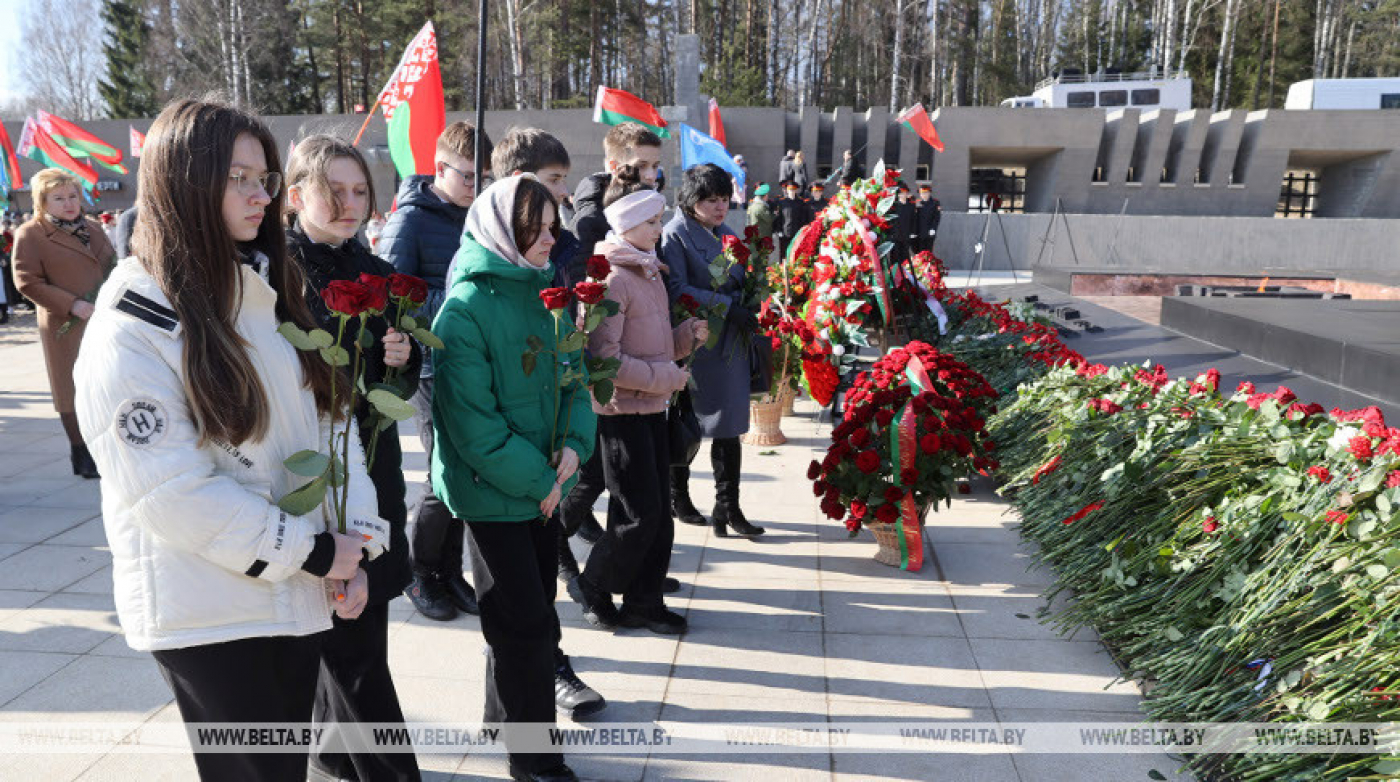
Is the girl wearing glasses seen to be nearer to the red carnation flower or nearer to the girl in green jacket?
the girl in green jacket

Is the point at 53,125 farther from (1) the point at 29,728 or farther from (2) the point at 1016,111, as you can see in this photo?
(2) the point at 1016,111

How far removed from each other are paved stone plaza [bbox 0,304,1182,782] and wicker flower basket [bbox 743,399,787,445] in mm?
1744

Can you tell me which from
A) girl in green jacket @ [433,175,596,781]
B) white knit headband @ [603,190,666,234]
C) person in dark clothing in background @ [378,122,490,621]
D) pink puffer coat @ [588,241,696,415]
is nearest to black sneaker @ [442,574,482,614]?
person in dark clothing in background @ [378,122,490,621]

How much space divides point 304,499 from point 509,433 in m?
0.80

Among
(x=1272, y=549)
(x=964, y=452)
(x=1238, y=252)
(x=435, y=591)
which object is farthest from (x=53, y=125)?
(x=1238, y=252)

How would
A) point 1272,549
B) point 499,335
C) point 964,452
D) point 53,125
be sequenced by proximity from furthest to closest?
point 53,125
point 964,452
point 1272,549
point 499,335

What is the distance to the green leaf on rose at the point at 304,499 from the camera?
5.41 ft

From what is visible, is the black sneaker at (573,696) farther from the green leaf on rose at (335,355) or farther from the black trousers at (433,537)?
the green leaf on rose at (335,355)

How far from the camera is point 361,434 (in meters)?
2.42

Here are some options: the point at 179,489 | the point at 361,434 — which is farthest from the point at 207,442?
the point at 361,434

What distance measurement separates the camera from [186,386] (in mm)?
1560

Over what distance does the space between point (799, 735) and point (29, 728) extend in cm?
224

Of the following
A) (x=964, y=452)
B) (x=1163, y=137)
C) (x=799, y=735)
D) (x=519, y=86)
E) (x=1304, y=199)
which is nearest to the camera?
(x=799, y=735)

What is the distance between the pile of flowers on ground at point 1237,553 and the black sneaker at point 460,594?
2.20 metres
